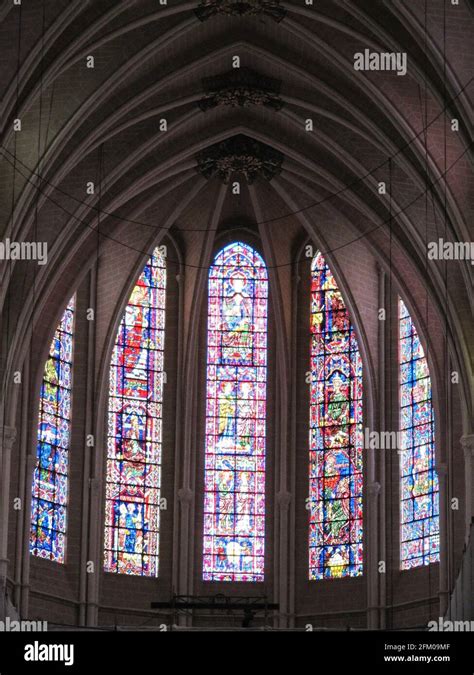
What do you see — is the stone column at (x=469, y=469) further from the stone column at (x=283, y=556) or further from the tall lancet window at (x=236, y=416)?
the tall lancet window at (x=236, y=416)

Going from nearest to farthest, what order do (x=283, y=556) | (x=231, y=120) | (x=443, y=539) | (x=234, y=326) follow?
(x=443, y=539) → (x=231, y=120) → (x=283, y=556) → (x=234, y=326)

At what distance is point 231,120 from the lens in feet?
141

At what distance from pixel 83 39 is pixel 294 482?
12.3m

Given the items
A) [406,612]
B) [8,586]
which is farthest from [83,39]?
[406,612]

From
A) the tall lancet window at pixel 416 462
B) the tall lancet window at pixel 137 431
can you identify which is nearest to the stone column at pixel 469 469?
the tall lancet window at pixel 416 462

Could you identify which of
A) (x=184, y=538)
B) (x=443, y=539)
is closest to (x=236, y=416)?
(x=184, y=538)

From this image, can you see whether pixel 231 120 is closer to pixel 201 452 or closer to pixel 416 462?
pixel 201 452

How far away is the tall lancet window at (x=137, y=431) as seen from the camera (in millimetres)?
44500

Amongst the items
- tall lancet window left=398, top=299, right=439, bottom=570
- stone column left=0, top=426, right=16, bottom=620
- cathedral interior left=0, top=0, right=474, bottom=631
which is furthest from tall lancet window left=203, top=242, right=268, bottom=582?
stone column left=0, top=426, right=16, bottom=620

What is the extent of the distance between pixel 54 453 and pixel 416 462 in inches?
292

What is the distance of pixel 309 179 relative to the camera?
143 ft

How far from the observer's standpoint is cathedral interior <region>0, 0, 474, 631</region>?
128ft

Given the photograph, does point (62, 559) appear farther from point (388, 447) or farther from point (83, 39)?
point (83, 39)

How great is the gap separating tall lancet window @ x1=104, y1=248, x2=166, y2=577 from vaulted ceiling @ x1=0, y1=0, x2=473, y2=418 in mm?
1748
